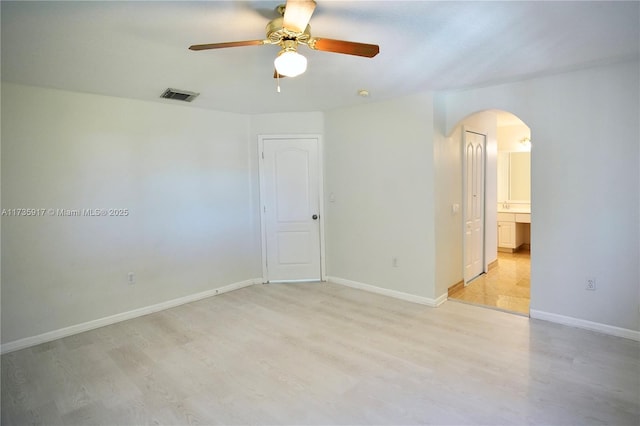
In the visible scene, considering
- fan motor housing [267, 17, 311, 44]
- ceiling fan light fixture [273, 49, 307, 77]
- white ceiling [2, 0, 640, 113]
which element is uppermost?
white ceiling [2, 0, 640, 113]

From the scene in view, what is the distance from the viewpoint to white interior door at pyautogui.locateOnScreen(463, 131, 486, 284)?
4605mm

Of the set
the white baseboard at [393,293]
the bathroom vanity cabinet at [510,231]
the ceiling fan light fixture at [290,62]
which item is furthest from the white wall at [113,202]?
the bathroom vanity cabinet at [510,231]

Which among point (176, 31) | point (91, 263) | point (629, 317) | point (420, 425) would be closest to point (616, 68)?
point (629, 317)

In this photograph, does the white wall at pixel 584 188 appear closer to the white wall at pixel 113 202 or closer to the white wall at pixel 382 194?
the white wall at pixel 382 194

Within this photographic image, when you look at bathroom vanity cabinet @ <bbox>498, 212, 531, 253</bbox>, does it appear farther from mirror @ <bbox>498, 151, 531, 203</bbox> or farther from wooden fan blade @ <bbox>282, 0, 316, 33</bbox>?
wooden fan blade @ <bbox>282, 0, 316, 33</bbox>

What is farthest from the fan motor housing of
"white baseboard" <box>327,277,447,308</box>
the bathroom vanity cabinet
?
the bathroom vanity cabinet

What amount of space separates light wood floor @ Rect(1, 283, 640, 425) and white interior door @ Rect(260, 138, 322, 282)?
51.3 inches

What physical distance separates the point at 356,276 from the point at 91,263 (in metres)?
3.18

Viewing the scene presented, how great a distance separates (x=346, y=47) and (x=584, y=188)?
8.94 ft

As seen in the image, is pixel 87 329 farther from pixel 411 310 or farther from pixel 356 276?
pixel 411 310

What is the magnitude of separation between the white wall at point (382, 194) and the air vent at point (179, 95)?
1.88 m

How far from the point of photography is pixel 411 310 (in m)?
3.83

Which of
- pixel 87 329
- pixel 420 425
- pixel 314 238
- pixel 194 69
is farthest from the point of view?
pixel 314 238

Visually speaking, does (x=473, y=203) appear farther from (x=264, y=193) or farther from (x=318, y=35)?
(x=318, y=35)
